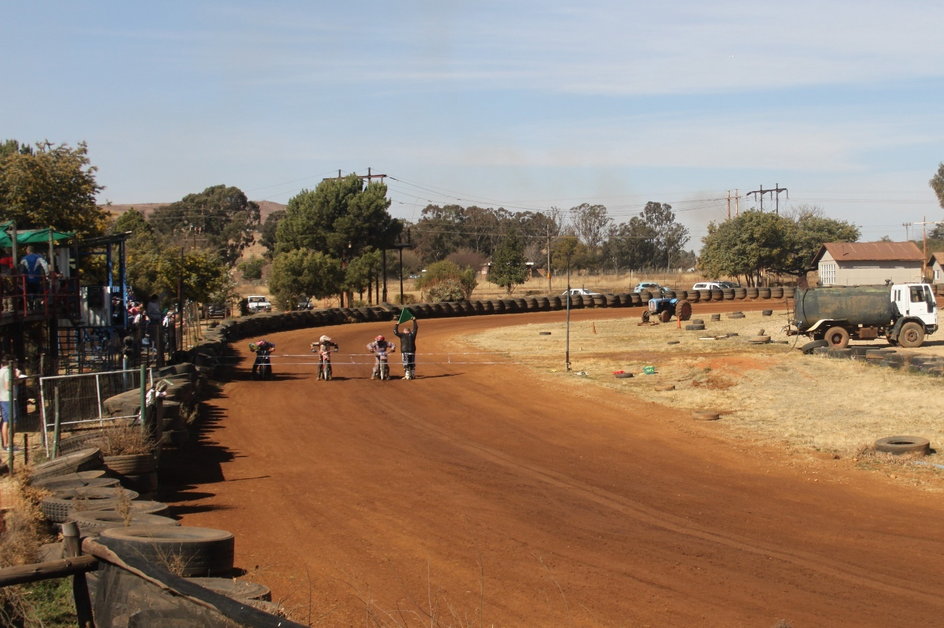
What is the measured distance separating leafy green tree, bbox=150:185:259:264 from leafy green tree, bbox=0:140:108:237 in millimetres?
99444

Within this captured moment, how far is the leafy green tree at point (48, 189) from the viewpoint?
90.3 ft

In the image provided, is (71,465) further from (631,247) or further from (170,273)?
(631,247)

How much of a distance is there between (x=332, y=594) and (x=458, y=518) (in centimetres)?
333

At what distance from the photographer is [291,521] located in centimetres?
1211

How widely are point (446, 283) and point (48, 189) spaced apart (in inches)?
1517

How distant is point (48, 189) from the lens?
1112 inches

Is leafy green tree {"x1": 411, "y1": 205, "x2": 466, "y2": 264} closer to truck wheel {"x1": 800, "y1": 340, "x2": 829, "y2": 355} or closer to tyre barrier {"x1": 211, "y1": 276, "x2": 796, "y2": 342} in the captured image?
tyre barrier {"x1": 211, "y1": 276, "x2": 796, "y2": 342}

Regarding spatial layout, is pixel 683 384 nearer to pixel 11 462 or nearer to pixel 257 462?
pixel 257 462

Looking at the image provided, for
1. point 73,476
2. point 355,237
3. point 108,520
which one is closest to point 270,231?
point 355,237

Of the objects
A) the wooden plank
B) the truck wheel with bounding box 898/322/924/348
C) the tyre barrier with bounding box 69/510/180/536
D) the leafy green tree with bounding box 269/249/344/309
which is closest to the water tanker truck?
the truck wheel with bounding box 898/322/924/348

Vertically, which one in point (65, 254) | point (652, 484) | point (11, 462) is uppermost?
point (65, 254)

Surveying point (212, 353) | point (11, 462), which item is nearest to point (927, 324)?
point (212, 353)

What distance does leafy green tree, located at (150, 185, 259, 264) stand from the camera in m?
132

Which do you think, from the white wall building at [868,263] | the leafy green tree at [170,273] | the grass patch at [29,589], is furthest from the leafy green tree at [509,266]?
the grass patch at [29,589]
